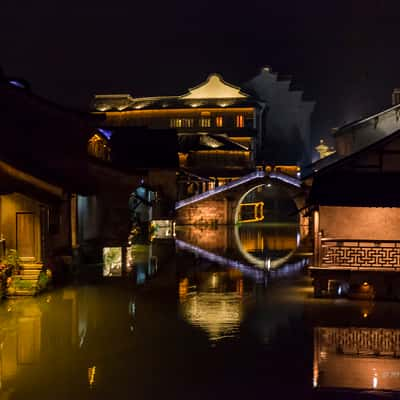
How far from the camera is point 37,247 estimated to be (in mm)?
20297

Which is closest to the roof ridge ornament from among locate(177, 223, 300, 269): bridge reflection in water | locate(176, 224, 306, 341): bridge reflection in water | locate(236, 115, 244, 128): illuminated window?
locate(236, 115, 244, 128): illuminated window

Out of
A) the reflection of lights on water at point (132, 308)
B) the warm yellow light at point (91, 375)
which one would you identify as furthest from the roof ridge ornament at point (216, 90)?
the warm yellow light at point (91, 375)

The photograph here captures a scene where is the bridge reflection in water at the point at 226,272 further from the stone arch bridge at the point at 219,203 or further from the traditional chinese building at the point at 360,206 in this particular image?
the stone arch bridge at the point at 219,203

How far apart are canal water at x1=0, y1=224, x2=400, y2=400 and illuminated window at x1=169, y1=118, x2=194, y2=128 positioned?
51884 mm

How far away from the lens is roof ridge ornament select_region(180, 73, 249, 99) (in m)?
74.4

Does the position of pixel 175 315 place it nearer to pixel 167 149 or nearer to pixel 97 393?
pixel 97 393

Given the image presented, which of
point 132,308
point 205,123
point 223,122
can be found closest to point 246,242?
point 132,308

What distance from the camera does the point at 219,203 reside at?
187 ft

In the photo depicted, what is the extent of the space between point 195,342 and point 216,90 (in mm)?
63620

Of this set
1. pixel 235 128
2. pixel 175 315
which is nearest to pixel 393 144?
pixel 175 315

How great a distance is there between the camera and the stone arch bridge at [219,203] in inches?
2203

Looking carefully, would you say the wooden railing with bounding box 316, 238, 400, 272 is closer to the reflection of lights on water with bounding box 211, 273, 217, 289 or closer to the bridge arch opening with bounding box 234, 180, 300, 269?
the bridge arch opening with bounding box 234, 180, 300, 269

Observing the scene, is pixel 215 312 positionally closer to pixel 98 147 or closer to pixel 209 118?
pixel 98 147

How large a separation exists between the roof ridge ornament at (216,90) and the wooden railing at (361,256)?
55.7 meters
